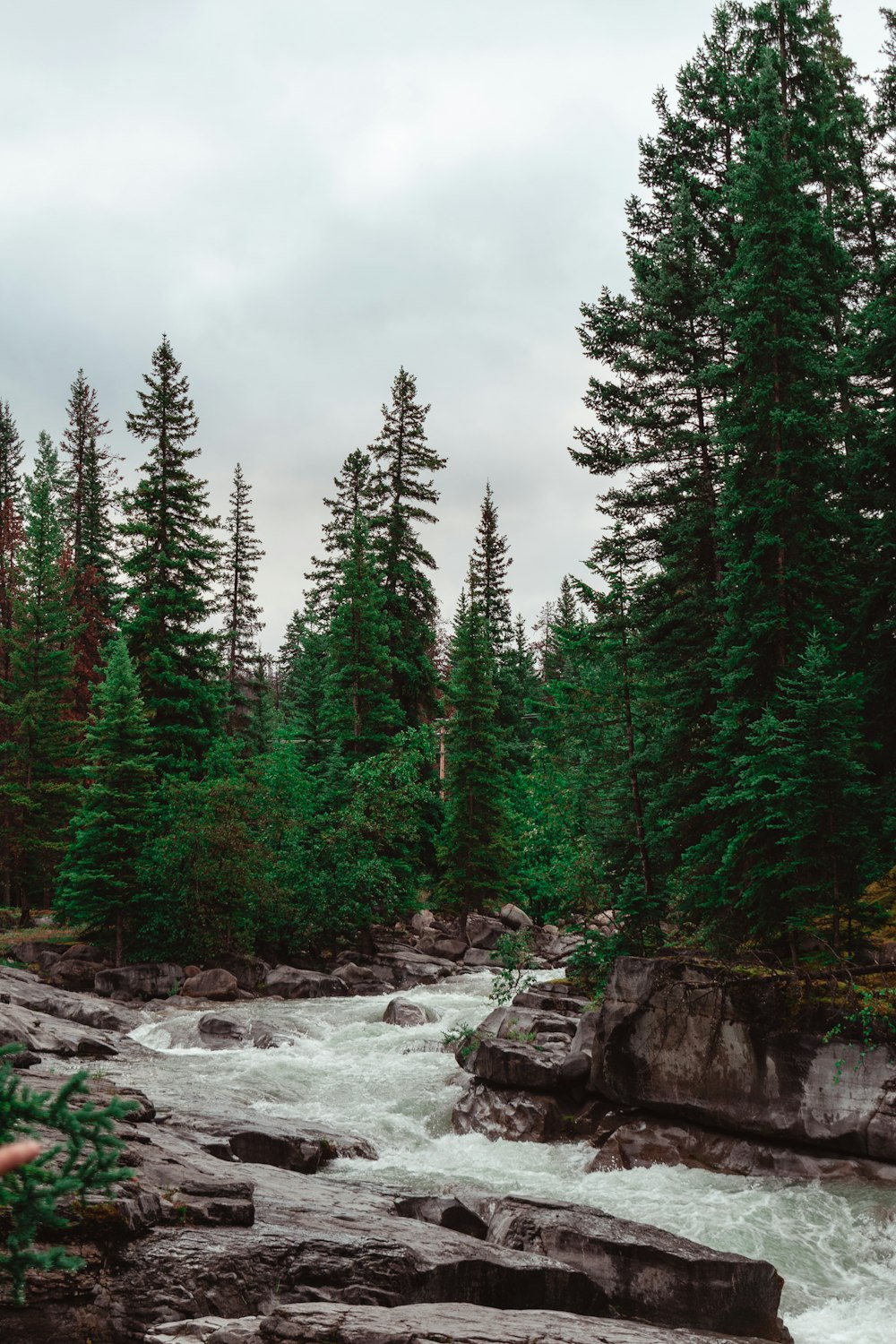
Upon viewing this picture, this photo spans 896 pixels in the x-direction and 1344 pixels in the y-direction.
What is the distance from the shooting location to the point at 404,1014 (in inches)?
771

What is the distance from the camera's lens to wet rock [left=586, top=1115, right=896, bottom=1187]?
1052cm

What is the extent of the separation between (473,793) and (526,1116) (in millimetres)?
22803

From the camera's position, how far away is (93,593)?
42.0 metres

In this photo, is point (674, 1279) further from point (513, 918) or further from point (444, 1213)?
point (513, 918)

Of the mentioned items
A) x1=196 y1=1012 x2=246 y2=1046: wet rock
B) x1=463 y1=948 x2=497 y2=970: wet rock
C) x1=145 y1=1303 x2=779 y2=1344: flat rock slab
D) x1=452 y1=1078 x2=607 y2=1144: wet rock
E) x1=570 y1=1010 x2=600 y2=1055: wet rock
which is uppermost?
x1=145 y1=1303 x2=779 y2=1344: flat rock slab

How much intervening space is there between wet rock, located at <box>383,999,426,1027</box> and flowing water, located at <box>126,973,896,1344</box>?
37 cm

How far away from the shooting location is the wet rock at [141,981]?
23.6m

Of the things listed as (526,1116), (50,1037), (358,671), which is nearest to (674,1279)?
(526,1116)

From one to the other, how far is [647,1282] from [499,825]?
28.3 m

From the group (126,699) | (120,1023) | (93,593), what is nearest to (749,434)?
(120,1023)

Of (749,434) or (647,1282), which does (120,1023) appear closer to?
(647,1282)

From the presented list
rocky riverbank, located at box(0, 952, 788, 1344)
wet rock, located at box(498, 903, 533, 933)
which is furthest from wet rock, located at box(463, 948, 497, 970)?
rocky riverbank, located at box(0, 952, 788, 1344)

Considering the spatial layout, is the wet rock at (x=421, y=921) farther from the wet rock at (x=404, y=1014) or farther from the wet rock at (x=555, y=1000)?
the wet rock at (x=555, y=1000)

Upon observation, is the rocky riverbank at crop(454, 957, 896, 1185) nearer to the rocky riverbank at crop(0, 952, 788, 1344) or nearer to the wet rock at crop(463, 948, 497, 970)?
the rocky riverbank at crop(0, 952, 788, 1344)
